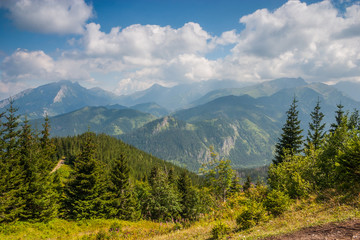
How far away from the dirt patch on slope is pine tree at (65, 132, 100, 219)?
2828cm

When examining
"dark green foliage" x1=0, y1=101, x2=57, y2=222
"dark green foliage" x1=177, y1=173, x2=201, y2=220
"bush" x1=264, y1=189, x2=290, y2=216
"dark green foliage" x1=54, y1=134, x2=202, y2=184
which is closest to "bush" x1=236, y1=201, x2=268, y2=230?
"bush" x1=264, y1=189, x2=290, y2=216

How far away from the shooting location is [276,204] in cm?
1216

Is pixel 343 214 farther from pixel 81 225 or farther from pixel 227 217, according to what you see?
pixel 81 225

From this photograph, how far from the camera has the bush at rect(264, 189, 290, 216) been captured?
11991mm

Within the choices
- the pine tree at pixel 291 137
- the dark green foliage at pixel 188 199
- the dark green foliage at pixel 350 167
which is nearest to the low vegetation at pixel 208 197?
the dark green foliage at pixel 350 167

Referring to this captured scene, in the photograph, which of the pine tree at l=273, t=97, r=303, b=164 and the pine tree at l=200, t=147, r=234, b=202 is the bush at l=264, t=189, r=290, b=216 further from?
the pine tree at l=273, t=97, r=303, b=164

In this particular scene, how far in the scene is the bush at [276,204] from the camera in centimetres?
1199

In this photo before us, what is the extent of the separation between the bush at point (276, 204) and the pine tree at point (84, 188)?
26.6 meters

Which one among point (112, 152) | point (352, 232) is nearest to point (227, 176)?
point (352, 232)

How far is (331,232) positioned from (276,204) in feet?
12.7

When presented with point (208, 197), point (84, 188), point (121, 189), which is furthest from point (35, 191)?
point (208, 197)

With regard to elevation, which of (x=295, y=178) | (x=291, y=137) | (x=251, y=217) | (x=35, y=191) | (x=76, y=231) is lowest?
(x=76, y=231)

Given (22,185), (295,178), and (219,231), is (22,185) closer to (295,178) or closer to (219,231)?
(219,231)

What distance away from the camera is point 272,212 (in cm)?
1252
